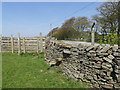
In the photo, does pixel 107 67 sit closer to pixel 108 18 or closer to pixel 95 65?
pixel 95 65

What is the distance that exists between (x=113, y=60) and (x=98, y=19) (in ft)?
51.1

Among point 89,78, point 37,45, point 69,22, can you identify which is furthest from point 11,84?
point 69,22

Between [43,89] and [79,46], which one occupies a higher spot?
[79,46]

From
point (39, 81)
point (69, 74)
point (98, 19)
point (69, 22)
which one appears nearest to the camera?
point (39, 81)

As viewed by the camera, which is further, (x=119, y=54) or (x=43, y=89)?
(x=43, y=89)

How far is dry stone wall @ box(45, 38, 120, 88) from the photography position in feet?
11.4

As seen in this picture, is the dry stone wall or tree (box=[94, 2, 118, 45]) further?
tree (box=[94, 2, 118, 45])

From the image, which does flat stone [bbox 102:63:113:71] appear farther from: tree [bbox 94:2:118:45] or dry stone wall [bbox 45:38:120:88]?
tree [bbox 94:2:118:45]

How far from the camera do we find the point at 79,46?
4.49 metres

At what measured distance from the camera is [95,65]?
12.5 feet

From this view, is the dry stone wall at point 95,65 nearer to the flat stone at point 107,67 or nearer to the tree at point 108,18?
the flat stone at point 107,67

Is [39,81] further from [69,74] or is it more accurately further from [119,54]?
[119,54]

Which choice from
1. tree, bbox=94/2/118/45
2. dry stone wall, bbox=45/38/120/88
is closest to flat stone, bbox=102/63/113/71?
dry stone wall, bbox=45/38/120/88

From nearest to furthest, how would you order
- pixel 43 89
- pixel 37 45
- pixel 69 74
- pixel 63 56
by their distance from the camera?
pixel 43 89 < pixel 69 74 < pixel 63 56 < pixel 37 45
